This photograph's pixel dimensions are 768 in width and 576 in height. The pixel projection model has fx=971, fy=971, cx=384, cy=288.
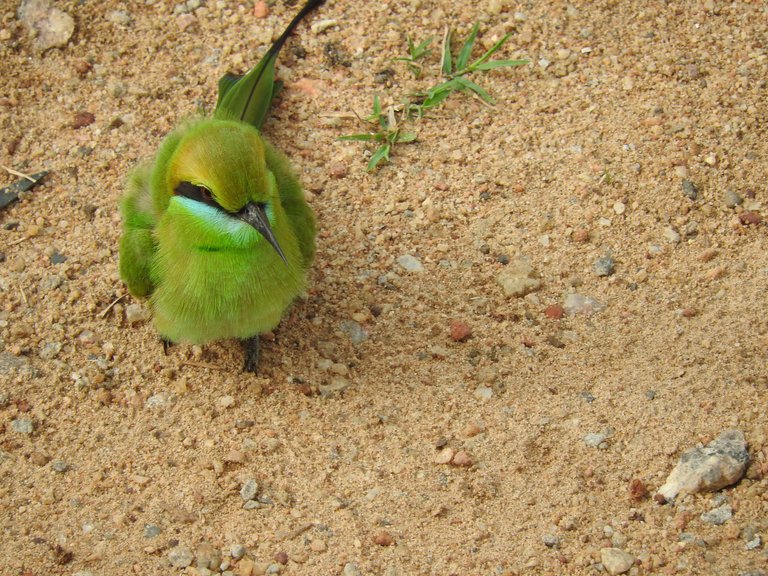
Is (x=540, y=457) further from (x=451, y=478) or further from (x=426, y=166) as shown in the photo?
(x=426, y=166)

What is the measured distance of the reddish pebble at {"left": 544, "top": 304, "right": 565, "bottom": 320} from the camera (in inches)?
165

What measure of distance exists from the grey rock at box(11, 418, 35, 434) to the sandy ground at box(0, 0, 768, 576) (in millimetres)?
12

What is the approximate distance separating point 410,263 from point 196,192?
121 centimetres

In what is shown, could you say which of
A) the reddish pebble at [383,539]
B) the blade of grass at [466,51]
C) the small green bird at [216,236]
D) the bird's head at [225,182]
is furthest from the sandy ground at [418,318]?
the bird's head at [225,182]

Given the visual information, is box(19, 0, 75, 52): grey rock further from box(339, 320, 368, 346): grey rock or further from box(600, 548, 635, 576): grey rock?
box(600, 548, 635, 576): grey rock

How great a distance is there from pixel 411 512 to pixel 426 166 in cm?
190

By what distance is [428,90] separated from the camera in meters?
4.98

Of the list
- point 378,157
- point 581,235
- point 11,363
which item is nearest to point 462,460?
point 581,235

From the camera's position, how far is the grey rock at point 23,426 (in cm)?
387

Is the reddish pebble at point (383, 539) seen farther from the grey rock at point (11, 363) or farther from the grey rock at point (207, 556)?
the grey rock at point (11, 363)

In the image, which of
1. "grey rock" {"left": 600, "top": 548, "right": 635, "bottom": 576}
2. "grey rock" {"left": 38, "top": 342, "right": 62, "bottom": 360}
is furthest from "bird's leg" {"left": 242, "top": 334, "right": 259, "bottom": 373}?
"grey rock" {"left": 600, "top": 548, "right": 635, "bottom": 576}

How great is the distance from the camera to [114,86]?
504cm

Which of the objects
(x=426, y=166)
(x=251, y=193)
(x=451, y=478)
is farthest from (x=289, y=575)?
(x=426, y=166)

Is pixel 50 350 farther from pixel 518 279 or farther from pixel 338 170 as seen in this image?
pixel 518 279
